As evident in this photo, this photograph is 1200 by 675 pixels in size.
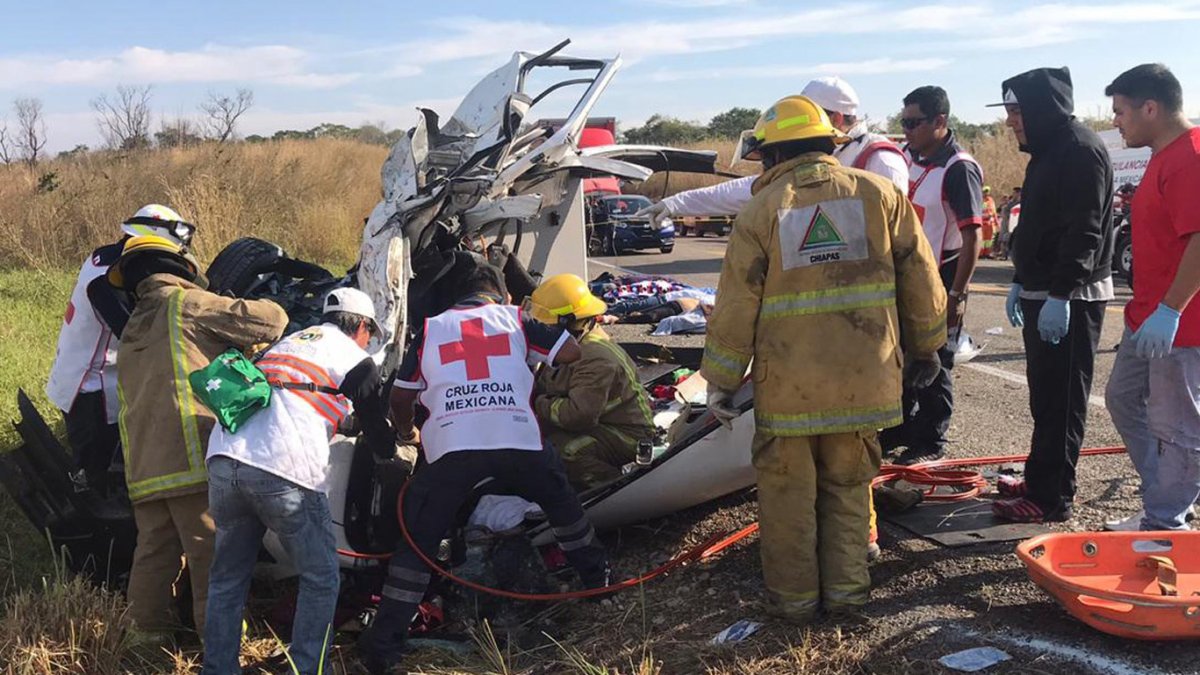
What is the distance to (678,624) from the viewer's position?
3320 millimetres

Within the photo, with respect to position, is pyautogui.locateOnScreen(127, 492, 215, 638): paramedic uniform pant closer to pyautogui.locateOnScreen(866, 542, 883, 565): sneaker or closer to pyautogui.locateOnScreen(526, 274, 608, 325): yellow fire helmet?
pyautogui.locateOnScreen(526, 274, 608, 325): yellow fire helmet

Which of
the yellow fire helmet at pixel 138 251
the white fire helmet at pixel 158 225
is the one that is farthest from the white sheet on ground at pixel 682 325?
the yellow fire helmet at pixel 138 251

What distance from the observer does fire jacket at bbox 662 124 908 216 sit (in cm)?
390

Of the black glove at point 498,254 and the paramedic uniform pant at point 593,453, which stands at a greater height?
the black glove at point 498,254

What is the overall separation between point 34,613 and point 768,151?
123 inches

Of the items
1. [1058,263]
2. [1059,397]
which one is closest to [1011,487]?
[1059,397]

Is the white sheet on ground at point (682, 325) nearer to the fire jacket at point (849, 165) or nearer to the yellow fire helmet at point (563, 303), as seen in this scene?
the fire jacket at point (849, 165)

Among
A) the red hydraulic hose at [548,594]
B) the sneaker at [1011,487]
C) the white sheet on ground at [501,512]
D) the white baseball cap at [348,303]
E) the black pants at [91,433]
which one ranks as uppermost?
the white baseball cap at [348,303]

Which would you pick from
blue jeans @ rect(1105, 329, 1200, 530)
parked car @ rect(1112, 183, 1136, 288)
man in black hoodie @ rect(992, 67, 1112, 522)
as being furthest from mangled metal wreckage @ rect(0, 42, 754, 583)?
parked car @ rect(1112, 183, 1136, 288)

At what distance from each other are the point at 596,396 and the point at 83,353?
2.36 metres

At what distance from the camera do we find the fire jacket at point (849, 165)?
390 centimetres

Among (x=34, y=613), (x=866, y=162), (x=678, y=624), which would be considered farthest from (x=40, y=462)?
(x=866, y=162)

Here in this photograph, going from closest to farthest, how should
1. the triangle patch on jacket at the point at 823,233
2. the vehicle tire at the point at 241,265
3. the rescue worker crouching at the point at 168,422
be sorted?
1. the triangle patch on jacket at the point at 823,233
2. the rescue worker crouching at the point at 168,422
3. the vehicle tire at the point at 241,265

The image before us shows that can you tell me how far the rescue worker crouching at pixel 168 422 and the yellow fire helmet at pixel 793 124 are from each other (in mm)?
2026
